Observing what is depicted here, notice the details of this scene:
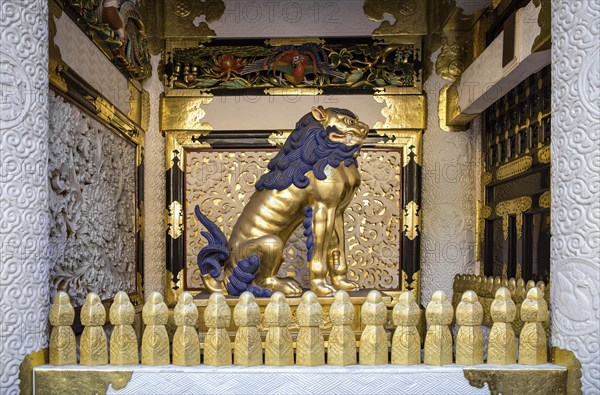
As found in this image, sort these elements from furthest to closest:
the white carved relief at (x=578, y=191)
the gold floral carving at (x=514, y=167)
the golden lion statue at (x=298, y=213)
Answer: the gold floral carving at (x=514, y=167), the golden lion statue at (x=298, y=213), the white carved relief at (x=578, y=191)

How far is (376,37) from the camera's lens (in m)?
3.47

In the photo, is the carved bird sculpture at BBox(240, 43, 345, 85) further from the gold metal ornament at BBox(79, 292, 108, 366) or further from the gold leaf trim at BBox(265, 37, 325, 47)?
the gold metal ornament at BBox(79, 292, 108, 366)

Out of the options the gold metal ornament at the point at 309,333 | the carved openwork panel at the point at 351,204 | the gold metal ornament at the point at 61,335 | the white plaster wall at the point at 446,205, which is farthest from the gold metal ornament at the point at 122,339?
the white plaster wall at the point at 446,205

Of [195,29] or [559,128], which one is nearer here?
[559,128]

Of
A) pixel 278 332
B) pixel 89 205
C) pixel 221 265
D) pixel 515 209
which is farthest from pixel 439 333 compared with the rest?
pixel 89 205

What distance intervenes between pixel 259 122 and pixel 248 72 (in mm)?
302

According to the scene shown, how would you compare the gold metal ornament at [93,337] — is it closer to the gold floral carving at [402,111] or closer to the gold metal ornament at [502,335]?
the gold metal ornament at [502,335]

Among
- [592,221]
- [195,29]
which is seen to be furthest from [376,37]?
[592,221]

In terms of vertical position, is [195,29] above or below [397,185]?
above

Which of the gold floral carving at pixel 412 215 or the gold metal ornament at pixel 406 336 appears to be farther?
the gold floral carving at pixel 412 215

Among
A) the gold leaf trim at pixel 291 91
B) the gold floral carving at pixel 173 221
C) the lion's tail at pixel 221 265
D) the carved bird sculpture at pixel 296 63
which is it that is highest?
the carved bird sculpture at pixel 296 63

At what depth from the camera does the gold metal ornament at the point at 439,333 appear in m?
1.70

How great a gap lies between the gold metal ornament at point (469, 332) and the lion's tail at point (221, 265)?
846mm

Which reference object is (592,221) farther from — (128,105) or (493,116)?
(128,105)
